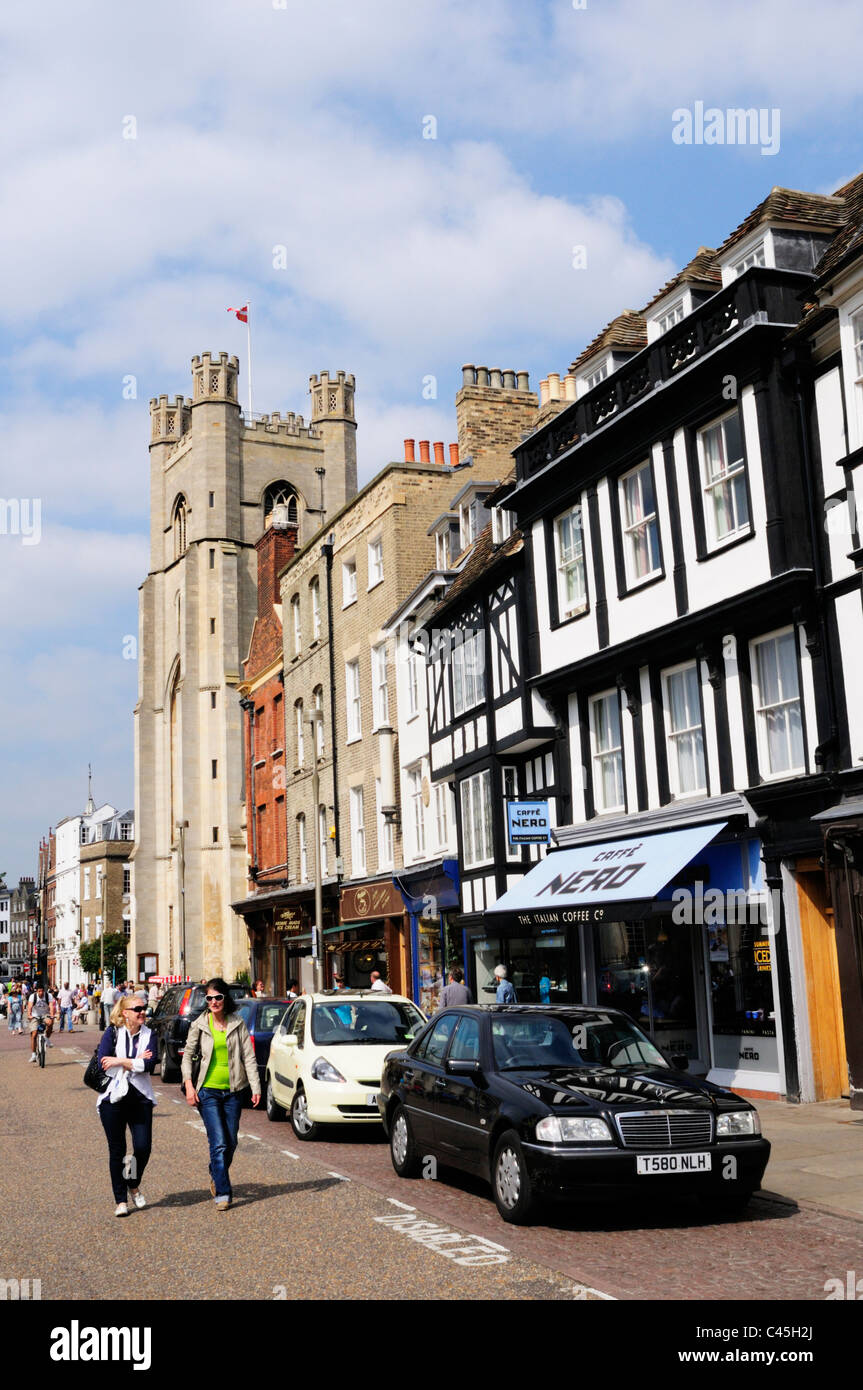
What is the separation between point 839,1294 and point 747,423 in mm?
11363

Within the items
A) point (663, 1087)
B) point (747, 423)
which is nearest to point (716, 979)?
point (747, 423)

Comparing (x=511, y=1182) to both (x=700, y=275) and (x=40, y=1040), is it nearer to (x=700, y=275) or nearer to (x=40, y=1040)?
(x=700, y=275)

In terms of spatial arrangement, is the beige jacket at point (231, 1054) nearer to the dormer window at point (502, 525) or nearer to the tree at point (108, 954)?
the dormer window at point (502, 525)

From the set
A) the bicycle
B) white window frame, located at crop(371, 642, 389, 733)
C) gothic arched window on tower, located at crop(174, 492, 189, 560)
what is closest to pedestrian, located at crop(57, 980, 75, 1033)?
the bicycle

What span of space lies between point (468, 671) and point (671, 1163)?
682 inches

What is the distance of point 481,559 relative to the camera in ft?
88.5

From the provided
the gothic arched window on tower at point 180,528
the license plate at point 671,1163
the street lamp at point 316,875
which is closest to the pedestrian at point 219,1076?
the license plate at point 671,1163

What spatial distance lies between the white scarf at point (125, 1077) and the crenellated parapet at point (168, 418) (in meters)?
73.2

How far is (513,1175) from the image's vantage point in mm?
9195

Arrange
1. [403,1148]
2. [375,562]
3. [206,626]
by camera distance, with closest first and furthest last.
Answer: [403,1148] < [375,562] < [206,626]

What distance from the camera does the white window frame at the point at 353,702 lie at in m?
35.0

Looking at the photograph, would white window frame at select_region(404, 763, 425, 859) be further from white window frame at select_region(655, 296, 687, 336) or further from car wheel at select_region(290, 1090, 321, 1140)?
car wheel at select_region(290, 1090, 321, 1140)

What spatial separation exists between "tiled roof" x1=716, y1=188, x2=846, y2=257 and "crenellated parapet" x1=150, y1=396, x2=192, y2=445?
6612 cm

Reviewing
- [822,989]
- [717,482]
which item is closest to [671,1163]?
[822,989]
